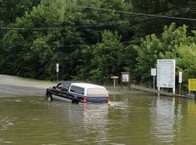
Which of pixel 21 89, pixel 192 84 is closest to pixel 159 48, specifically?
pixel 192 84

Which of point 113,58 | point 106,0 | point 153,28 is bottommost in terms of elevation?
point 113,58

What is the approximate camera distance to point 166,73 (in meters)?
45.9

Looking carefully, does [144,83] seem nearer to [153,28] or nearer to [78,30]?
[153,28]

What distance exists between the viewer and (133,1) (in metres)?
70.7

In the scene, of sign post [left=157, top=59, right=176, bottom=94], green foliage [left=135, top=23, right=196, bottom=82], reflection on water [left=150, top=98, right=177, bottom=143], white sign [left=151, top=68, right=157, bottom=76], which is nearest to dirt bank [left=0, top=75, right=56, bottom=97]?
white sign [left=151, top=68, right=157, bottom=76]

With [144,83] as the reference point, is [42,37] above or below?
above

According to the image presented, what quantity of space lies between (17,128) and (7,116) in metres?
4.64

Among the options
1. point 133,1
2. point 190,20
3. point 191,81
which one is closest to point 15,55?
point 133,1

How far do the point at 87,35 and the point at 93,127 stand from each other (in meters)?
56.6

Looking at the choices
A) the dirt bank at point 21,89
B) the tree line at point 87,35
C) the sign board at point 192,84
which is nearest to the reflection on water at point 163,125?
the sign board at point 192,84

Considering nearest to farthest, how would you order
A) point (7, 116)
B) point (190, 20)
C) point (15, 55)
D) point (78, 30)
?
1. point (7, 116)
2. point (190, 20)
3. point (78, 30)
4. point (15, 55)

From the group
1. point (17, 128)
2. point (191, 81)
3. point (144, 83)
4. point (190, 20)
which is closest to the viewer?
point (17, 128)

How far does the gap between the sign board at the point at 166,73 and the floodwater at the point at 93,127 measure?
18.7 metres

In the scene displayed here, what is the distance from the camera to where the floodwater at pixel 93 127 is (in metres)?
15.5
